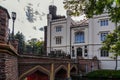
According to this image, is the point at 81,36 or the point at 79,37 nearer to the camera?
the point at 81,36

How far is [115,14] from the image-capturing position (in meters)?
9.27

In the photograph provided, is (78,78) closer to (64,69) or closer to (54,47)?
(64,69)

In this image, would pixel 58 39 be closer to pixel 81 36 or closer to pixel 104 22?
pixel 81 36

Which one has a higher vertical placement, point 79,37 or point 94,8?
point 79,37

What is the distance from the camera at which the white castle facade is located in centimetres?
3838

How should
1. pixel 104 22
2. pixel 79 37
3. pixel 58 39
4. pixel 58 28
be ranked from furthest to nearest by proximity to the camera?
1. pixel 58 28
2. pixel 58 39
3. pixel 79 37
4. pixel 104 22

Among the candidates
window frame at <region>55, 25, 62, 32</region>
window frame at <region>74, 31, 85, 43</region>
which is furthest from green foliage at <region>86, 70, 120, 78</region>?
window frame at <region>55, 25, 62, 32</region>

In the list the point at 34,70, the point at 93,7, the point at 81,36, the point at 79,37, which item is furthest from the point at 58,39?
the point at 93,7

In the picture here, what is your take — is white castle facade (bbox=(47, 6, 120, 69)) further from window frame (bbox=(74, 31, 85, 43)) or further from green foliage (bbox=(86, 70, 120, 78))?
green foliage (bbox=(86, 70, 120, 78))

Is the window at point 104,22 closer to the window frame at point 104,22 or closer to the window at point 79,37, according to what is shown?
the window frame at point 104,22

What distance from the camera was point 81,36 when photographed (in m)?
41.3

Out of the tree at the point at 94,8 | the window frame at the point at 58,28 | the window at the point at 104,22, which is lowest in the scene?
the tree at the point at 94,8

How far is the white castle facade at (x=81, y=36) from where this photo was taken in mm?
38375

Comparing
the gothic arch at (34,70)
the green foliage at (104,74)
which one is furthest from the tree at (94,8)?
the green foliage at (104,74)
